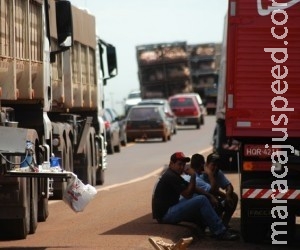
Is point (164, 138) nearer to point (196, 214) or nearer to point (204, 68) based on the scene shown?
point (204, 68)

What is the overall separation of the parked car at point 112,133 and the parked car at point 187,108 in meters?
20.3

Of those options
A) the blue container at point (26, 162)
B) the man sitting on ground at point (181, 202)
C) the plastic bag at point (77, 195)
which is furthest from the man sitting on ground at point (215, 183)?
the blue container at point (26, 162)

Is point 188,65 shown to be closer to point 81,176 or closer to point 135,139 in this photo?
point 135,139

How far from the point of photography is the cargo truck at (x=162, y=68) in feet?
A: 227

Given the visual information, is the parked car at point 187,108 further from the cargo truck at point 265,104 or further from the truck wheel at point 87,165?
the cargo truck at point 265,104

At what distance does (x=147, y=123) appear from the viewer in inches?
2026

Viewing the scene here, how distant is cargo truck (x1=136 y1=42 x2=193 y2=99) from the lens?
69188 millimetres

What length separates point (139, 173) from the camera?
3306cm

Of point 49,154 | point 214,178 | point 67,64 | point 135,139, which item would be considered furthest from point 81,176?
point 135,139

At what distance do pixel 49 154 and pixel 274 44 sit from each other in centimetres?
448

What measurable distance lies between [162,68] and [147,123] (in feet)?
60.3

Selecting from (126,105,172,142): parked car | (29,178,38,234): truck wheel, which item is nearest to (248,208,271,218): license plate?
(29,178,38,234): truck wheel

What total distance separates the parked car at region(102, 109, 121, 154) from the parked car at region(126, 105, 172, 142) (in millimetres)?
6724

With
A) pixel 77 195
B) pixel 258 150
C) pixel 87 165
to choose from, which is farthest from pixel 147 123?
pixel 77 195
